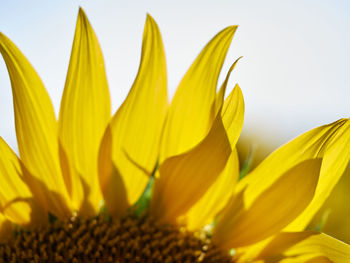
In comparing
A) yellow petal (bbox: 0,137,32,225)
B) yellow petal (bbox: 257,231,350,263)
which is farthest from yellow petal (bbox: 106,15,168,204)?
yellow petal (bbox: 257,231,350,263)

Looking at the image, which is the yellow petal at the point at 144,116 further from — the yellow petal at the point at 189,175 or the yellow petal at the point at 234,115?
the yellow petal at the point at 234,115

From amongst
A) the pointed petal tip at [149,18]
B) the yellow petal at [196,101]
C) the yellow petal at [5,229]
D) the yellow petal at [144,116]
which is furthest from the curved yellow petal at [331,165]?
the yellow petal at [5,229]

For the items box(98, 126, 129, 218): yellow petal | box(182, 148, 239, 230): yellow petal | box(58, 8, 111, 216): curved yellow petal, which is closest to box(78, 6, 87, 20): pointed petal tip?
box(58, 8, 111, 216): curved yellow petal

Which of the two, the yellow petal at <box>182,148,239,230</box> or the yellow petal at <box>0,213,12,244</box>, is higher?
the yellow petal at <box>0,213,12,244</box>

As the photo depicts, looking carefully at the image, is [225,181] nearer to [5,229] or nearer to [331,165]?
[331,165]

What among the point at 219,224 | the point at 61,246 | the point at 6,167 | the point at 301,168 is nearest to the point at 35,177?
the point at 6,167

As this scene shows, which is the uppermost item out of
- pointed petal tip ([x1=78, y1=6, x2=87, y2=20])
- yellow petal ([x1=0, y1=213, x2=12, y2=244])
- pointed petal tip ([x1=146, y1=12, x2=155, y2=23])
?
pointed petal tip ([x1=78, y1=6, x2=87, y2=20])

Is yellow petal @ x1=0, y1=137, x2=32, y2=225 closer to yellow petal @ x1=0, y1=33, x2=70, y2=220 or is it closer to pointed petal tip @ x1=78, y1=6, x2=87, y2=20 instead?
yellow petal @ x1=0, y1=33, x2=70, y2=220

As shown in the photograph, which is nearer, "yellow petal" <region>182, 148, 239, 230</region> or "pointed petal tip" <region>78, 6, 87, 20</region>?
"pointed petal tip" <region>78, 6, 87, 20</region>
